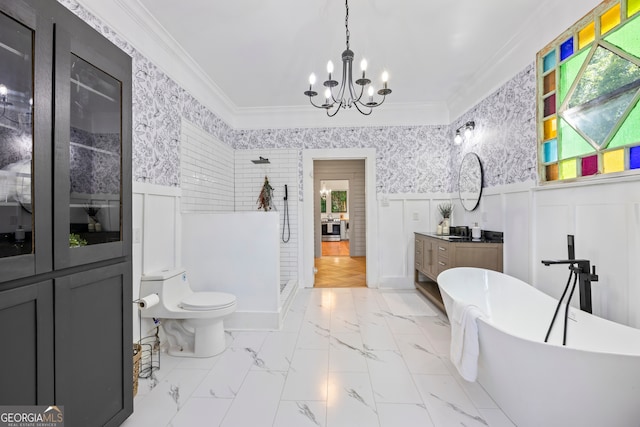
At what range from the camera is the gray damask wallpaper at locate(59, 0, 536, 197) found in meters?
2.51

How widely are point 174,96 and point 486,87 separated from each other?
11.3ft

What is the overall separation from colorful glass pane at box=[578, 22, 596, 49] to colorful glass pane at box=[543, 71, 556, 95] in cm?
29

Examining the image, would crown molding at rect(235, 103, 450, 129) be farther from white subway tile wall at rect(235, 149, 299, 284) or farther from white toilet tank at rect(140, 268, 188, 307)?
white toilet tank at rect(140, 268, 188, 307)

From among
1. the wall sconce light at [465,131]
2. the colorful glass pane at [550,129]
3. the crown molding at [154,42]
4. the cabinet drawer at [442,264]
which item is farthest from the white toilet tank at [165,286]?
the wall sconce light at [465,131]

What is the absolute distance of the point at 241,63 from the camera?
3211 millimetres

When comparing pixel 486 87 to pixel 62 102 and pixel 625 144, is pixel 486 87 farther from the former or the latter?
pixel 62 102

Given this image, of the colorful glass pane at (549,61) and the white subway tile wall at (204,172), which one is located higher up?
the colorful glass pane at (549,61)

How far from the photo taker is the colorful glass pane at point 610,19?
1.86 meters

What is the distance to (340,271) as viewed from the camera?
5.92 metres

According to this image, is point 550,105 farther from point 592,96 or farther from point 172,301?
point 172,301

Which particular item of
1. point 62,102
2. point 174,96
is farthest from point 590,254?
point 174,96

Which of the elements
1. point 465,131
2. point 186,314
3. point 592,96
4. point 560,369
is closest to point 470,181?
point 465,131

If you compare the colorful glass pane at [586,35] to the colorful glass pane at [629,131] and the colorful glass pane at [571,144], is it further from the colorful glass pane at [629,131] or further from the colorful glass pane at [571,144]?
the colorful glass pane at [629,131]

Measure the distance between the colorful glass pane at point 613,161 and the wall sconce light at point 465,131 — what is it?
1.96 m
